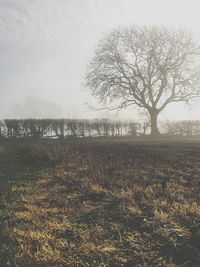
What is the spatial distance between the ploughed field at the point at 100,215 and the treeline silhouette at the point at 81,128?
66.6 feet

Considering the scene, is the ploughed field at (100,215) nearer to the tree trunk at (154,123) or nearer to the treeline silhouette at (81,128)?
the treeline silhouette at (81,128)

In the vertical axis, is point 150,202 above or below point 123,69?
below

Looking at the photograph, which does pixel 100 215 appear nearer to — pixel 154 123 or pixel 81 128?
pixel 81 128

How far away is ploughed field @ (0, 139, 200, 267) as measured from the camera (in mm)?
6133

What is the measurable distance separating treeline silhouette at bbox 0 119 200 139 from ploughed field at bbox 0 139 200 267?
2031cm

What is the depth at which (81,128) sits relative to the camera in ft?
124

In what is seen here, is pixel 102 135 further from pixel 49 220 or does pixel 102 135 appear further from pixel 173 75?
pixel 49 220

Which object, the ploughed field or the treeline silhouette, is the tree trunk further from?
the ploughed field

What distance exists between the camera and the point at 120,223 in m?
7.45

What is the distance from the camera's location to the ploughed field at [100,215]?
241 inches

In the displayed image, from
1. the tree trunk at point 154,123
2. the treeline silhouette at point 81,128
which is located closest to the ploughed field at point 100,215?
the treeline silhouette at point 81,128

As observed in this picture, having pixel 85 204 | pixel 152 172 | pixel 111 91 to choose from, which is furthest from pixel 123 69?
pixel 85 204

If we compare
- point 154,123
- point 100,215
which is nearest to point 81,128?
point 154,123

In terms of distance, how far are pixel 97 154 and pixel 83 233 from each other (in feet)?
30.6
